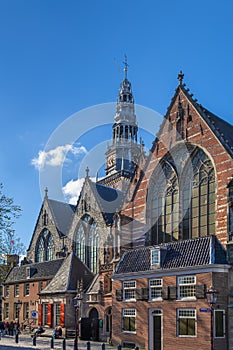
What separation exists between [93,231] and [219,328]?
2439 cm

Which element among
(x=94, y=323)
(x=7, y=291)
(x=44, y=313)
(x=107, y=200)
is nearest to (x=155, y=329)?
(x=94, y=323)

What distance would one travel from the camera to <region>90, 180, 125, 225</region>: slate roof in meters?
50.6

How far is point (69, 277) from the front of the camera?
4625cm

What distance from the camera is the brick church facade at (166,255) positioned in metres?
30.4

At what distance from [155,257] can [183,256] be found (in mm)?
2205

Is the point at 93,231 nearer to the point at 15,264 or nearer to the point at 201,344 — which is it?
the point at 15,264

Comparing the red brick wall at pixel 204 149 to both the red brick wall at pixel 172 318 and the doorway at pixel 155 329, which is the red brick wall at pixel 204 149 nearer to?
the red brick wall at pixel 172 318

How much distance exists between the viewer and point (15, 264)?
66.1 m

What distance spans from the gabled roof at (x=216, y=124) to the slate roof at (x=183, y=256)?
625 centimetres

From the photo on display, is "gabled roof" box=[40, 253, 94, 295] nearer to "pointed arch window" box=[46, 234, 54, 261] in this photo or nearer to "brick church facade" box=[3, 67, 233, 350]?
"brick church facade" box=[3, 67, 233, 350]

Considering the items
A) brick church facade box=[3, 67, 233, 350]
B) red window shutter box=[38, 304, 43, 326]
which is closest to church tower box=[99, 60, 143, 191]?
brick church facade box=[3, 67, 233, 350]

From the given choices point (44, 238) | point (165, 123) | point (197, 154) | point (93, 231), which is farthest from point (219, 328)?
point (44, 238)

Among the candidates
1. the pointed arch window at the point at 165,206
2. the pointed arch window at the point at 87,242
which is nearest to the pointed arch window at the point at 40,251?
the pointed arch window at the point at 87,242

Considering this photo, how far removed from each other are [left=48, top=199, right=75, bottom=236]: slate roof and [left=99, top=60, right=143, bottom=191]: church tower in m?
11.4
